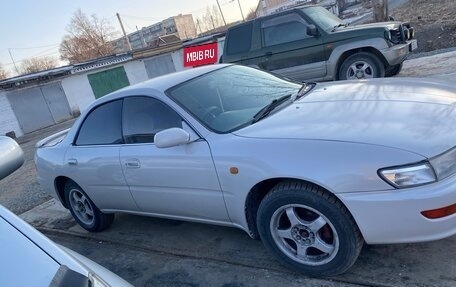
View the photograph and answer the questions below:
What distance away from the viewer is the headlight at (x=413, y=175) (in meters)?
2.25

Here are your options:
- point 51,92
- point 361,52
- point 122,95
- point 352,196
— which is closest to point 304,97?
point 352,196

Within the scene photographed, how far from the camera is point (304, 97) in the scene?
135 inches

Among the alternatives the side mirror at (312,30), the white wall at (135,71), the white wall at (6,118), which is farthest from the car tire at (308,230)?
the white wall at (135,71)

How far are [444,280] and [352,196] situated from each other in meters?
0.84

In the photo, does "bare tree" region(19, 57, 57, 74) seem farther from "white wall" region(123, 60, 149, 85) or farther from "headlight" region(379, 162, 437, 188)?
"headlight" region(379, 162, 437, 188)

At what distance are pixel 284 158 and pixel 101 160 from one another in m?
2.00

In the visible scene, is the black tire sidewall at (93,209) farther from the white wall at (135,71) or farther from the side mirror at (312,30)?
the white wall at (135,71)

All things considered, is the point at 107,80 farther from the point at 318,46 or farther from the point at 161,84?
the point at 161,84

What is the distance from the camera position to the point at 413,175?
2.25 m

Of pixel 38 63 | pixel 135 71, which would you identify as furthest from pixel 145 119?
pixel 38 63

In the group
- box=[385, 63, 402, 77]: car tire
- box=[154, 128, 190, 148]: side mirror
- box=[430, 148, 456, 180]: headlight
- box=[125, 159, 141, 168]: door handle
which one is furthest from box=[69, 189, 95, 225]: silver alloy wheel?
box=[385, 63, 402, 77]: car tire

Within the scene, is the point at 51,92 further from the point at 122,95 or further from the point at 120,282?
the point at 120,282

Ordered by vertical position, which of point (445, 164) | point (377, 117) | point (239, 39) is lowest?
point (445, 164)

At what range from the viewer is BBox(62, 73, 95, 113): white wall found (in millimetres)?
24484
